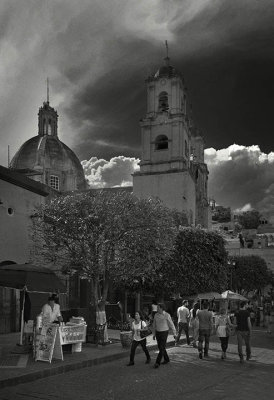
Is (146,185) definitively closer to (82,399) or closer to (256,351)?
(256,351)

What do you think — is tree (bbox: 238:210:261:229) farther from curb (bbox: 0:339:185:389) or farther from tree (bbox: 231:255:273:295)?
curb (bbox: 0:339:185:389)

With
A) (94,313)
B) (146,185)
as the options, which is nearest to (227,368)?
(94,313)

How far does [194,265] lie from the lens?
27641mm

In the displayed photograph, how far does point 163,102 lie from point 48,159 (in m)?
16.3

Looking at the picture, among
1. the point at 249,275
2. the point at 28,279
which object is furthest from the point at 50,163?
the point at 28,279

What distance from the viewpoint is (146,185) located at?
49344 mm

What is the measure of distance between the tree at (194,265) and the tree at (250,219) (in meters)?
103

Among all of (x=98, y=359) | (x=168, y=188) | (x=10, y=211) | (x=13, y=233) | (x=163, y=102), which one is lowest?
(x=98, y=359)

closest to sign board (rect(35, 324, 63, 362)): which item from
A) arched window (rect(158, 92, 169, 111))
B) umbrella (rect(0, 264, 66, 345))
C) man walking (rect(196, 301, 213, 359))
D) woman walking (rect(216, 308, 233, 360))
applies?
umbrella (rect(0, 264, 66, 345))

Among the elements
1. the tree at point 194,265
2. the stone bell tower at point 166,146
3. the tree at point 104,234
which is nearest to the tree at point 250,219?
the stone bell tower at point 166,146

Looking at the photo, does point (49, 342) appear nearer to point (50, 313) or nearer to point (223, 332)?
point (50, 313)

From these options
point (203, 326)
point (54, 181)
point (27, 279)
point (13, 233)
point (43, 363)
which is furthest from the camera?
point (54, 181)

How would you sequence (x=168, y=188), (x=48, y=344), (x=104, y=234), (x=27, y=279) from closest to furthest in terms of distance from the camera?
(x=48, y=344) → (x=27, y=279) → (x=104, y=234) → (x=168, y=188)

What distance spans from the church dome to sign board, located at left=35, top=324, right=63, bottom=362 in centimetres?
4639
